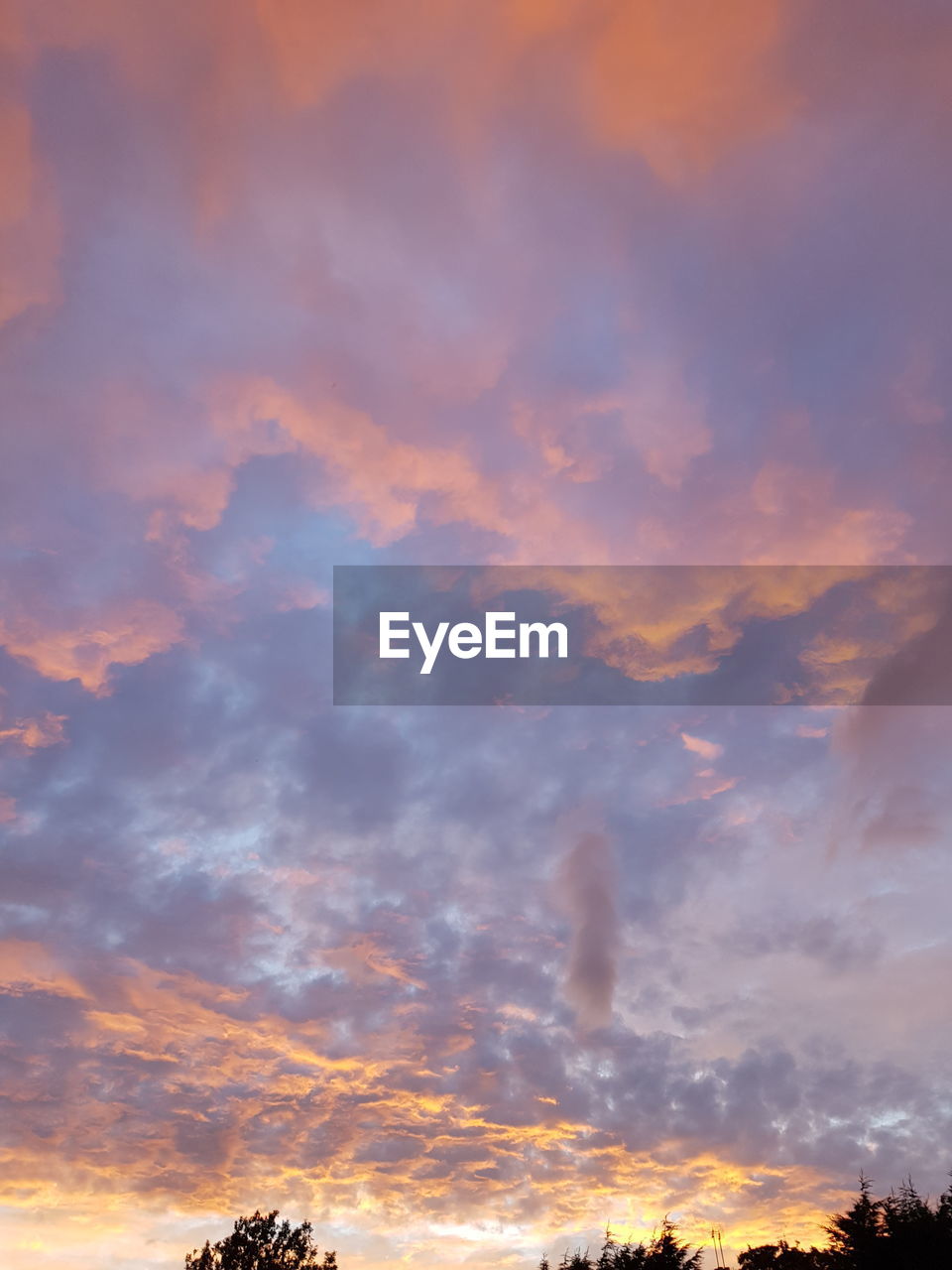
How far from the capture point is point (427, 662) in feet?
112

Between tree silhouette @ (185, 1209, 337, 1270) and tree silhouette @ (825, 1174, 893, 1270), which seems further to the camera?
tree silhouette @ (185, 1209, 337, 1270)

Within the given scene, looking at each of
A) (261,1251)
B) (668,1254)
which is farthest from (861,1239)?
(261,1251)

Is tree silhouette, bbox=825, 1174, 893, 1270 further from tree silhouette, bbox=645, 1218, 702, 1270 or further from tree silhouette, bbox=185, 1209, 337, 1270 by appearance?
tree silhouette, bbox=185, 1209, 337, 1270

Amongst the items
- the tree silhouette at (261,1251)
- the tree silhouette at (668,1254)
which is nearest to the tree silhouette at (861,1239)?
the tree silhouette at (668,1254)

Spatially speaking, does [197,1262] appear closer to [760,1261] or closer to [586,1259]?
[586,1259]

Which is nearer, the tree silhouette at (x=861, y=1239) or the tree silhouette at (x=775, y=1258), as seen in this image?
the tree silhouette at (x=861, y=1239)

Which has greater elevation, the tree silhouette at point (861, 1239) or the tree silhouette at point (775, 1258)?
the tree silhouette at point (861, 1239)

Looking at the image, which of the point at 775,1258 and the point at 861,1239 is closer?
the point at 861,1239

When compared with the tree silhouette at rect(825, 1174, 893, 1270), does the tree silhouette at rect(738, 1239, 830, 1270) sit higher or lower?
lower

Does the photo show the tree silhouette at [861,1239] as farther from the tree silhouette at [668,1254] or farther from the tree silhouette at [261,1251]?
the tree silhouette at [261,1251]

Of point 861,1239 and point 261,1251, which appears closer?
point 861,1239

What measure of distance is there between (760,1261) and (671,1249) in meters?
→ 39.8

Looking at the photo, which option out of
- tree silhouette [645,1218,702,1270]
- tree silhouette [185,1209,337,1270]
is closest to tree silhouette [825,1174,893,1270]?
tree silhouette [645,1218,702,1270]

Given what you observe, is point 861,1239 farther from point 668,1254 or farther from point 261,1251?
point 261,1251
